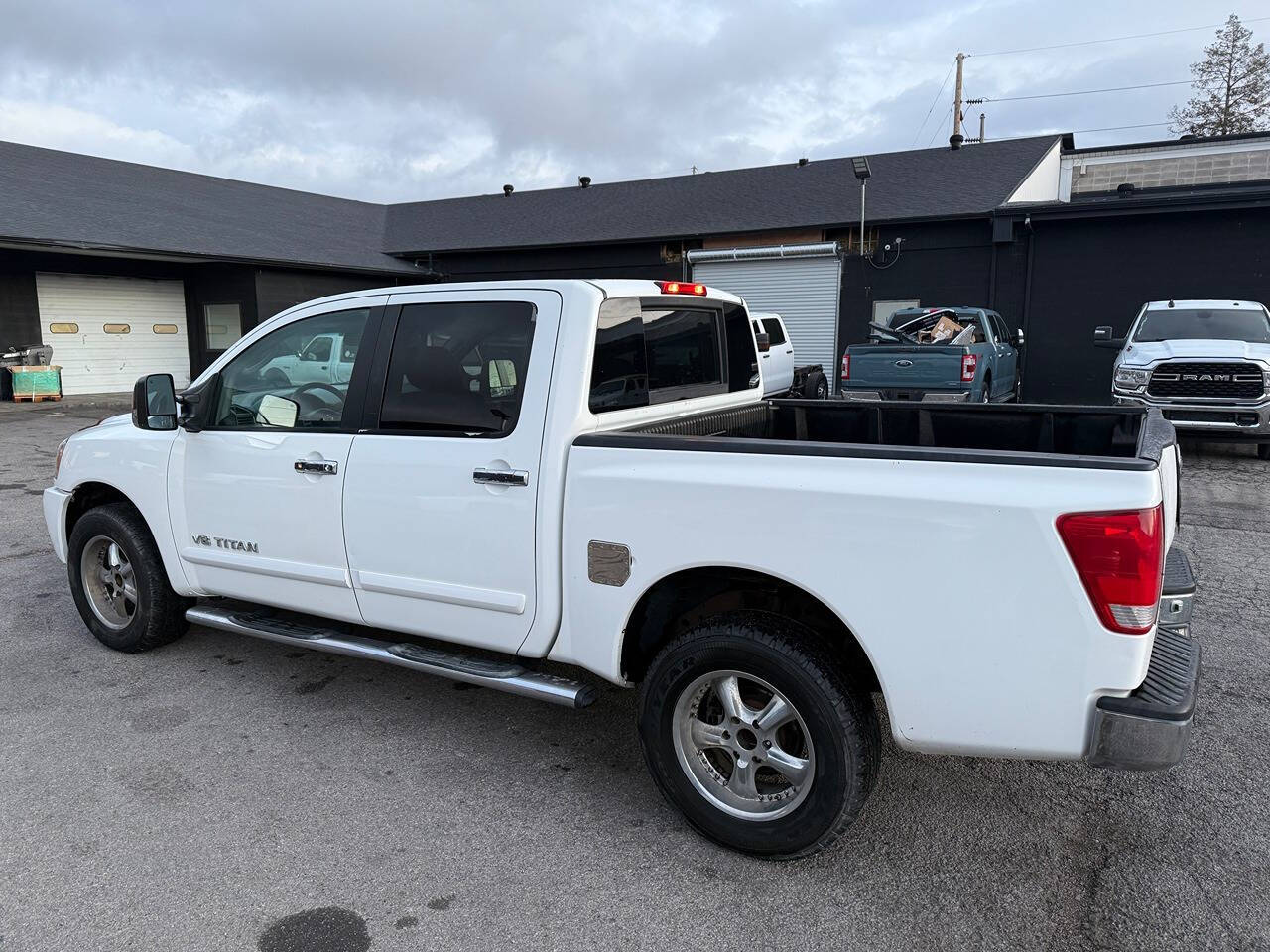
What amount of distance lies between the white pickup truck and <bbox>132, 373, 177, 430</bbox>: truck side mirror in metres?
0.01

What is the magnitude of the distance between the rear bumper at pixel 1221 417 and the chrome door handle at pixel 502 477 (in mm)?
10056

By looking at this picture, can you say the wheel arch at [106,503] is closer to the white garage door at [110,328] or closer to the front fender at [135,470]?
the front fender at [135,470]

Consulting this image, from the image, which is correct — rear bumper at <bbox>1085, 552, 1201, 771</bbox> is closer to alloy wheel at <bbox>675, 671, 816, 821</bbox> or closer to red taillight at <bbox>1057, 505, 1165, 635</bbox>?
red taillight at <bbox>1057, 505, 1165, 635</bbox>

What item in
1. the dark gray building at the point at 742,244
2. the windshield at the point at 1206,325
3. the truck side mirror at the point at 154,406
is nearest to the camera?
the truck side mirror at the point at 154,406

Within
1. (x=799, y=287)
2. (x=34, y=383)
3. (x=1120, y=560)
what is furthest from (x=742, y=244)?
(x=1120, y=560)

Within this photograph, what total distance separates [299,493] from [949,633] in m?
2.77

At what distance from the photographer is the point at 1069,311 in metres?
17.8

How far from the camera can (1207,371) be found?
10898 mm

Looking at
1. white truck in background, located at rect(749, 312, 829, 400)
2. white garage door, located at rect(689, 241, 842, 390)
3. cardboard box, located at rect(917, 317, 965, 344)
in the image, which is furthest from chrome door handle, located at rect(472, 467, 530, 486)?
white garage door, located at rect(689, 241, 842, 390)

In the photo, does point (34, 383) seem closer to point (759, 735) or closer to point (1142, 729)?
point (759, 735)

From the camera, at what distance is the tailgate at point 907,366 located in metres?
12.3

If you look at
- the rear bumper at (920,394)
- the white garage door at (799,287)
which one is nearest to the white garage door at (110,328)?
the white garage door at (799,287)

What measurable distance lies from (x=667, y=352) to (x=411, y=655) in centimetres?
174

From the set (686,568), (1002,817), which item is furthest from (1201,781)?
(686,568)
